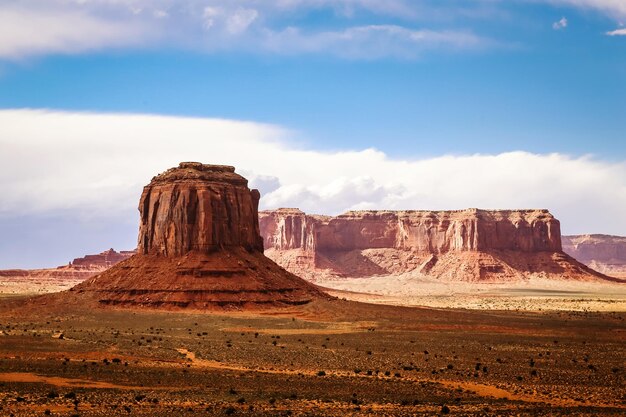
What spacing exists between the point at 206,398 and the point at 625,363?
27437mm

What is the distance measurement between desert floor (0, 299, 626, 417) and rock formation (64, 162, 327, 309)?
18.9 feet

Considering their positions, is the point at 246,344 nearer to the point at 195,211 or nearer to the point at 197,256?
the point at 197,256

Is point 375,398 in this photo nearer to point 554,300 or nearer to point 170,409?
point 170,409

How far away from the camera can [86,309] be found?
3433 inches

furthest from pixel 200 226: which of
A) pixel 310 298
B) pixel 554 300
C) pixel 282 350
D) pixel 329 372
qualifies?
pixel 554 300

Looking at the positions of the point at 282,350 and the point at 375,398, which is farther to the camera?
the point at 282,350

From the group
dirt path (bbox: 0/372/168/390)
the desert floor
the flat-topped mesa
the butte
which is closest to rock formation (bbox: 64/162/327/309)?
the flat-topped mesa

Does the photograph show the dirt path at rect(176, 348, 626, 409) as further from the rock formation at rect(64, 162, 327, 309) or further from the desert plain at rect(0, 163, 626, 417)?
the rock formation at rect(64, 162, 327, 309)

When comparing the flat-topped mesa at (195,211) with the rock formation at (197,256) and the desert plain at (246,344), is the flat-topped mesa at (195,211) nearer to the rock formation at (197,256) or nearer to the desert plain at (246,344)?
the rock formation at (197,256)

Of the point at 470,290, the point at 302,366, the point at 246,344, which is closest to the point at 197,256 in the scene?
the point at 246,344

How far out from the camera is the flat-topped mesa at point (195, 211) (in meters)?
94.8

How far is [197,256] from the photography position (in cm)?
9331

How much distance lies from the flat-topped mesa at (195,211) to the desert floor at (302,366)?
1350cm

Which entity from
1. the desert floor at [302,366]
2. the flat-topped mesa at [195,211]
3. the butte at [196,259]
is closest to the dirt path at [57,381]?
the desert floor at [302,366]
